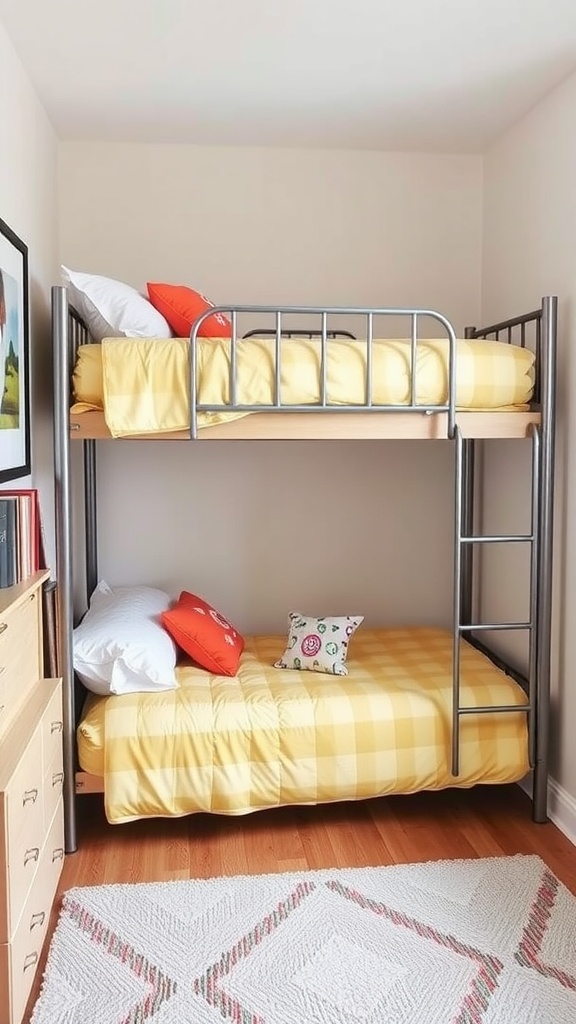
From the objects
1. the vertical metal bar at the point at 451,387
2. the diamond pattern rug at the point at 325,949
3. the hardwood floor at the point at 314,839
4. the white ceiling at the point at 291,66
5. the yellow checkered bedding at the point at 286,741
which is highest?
the white ceiling at the point at 291,66

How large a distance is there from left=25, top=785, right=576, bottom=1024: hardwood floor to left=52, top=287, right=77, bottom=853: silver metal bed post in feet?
0.62

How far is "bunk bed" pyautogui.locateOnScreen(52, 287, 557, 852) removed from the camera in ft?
8.27

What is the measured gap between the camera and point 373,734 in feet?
8.86

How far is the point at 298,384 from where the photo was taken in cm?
255

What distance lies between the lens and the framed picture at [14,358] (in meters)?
2.34

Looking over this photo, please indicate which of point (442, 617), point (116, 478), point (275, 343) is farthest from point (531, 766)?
point (116, 478)

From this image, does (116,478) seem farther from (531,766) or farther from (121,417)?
(531,766)

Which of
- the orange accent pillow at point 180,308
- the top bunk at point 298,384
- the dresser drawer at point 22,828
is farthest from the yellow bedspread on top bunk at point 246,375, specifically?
the dresser drawer at point 22,828

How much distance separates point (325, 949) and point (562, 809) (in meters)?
1.10

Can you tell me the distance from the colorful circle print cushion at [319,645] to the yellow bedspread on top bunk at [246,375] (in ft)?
3.08

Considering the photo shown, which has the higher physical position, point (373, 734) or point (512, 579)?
point (512, 579)

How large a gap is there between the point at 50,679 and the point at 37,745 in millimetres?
420

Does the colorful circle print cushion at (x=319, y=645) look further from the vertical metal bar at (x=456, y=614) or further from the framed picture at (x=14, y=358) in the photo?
the framed picture at (x=14, y=358)

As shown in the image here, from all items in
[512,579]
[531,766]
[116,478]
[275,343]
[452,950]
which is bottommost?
[452,950]
